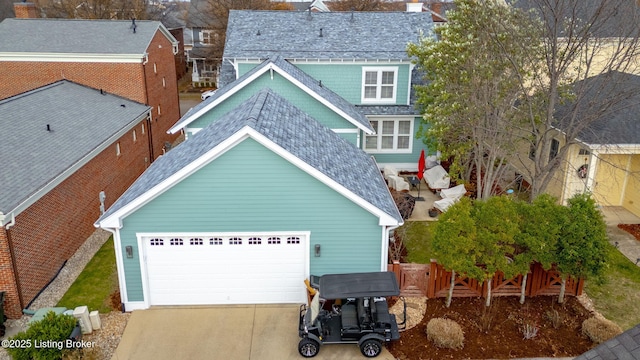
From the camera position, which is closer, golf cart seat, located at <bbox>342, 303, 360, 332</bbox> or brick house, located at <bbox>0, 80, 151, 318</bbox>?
golf cart seat, located at <bbox>342, 303, 360, 332</bbox>

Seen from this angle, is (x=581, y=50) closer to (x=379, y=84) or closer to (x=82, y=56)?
A: (x=379, y=84)

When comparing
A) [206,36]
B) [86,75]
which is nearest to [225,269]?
[86,75]

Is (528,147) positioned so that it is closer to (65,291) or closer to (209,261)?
(209,261)

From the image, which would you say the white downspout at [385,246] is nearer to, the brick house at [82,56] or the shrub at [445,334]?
the shrub at [445,334]

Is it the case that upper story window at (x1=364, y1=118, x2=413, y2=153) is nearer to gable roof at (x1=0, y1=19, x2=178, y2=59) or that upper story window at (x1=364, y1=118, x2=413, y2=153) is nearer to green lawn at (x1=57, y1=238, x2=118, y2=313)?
gable roof at (x1=0, y1=19, x2=178, y2=59)

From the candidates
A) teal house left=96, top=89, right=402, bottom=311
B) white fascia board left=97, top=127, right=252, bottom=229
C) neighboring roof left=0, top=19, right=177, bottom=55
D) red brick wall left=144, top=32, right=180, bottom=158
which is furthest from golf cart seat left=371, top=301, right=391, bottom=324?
neighboring roof left=0, top=19, right=177, bottom=55

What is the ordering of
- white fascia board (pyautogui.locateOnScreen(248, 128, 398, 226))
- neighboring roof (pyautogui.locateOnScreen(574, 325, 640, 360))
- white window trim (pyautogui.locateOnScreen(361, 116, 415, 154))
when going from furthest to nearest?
white window trim (pyautogui.locateOnScreen(361, 116, 415, 154)), white fascia board (pyautogui.locateOnScreen(248, 128, 398, 226)), neighboring roof (pyautogui.locateOnScreen(574, 325, 640, 360))

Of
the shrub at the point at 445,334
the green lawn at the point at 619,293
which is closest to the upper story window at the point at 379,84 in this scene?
the green lawn at the point at 619,293
